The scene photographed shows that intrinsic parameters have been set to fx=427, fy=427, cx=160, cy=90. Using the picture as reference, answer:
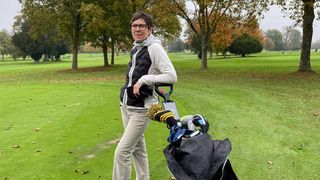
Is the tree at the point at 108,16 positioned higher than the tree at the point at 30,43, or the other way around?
the tree at the point at 108,16

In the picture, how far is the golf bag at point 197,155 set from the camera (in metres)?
3.52

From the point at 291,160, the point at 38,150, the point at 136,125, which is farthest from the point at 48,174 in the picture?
the point at 291,160

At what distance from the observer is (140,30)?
4.93m

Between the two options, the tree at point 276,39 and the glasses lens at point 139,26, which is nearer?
the glasses lens at point 139,26

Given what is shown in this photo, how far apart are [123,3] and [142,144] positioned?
126ft

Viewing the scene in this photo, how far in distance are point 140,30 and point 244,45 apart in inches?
2906

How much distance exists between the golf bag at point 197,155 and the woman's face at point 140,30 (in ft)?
5.10

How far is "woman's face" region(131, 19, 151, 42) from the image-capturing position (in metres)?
4.91

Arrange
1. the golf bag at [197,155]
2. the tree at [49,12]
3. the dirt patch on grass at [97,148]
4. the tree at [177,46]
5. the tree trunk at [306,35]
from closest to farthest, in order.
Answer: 1. the golf bag at [197,155]
2. the dirt patch on grass at [97,148]
3. the tree trunk at [306,35]
4. the tree at [49,12]
5. the tree at [177,46]

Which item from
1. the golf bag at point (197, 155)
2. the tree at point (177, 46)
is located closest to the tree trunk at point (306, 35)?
the golf bag at point (197, 155)

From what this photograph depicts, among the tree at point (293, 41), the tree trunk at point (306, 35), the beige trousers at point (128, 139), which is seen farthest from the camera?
the tree at point (293, 41)

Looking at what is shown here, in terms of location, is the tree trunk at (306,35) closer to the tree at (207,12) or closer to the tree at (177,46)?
the tree at (207,12)

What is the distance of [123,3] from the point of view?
42875 mm

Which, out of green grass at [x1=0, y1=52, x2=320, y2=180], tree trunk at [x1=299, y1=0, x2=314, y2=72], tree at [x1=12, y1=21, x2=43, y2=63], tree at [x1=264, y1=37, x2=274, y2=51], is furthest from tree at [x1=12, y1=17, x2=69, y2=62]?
tree at [x1=264, y1=37, x2=274, y2=51]
